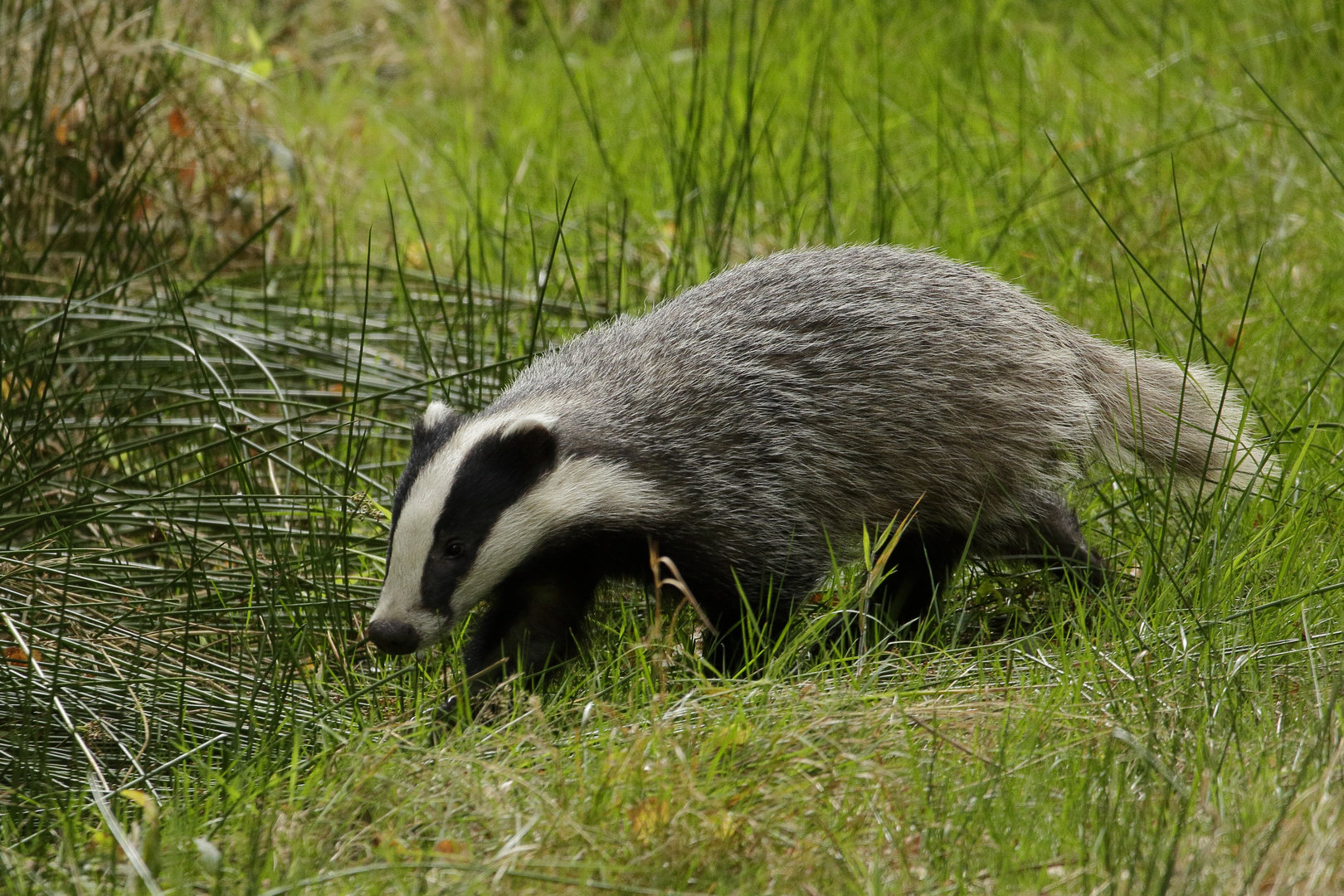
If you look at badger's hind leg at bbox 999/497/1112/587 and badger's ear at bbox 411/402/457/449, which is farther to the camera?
badger's hind leg at bbox 999/497/1112/587

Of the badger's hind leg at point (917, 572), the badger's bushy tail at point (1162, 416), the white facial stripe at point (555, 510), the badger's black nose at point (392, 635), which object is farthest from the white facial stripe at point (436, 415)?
the badger's bushy tail at point (1162, 416)

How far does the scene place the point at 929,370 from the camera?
13.1 feet

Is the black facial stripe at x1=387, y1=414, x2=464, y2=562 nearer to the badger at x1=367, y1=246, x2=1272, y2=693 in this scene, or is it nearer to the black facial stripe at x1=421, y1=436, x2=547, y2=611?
the badger at x1=367, y1=246, x2=1272, y2=693

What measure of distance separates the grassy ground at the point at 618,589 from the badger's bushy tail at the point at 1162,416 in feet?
0.41

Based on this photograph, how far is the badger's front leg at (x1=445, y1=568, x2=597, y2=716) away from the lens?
12.6 ft

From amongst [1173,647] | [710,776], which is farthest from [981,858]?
[1173,647]

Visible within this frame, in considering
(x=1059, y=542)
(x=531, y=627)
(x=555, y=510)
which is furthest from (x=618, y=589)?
(x=1059, y=542)

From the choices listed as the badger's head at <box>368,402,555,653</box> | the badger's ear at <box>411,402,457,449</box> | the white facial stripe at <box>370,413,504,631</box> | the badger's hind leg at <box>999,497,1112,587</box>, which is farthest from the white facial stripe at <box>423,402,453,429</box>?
the badger's hind leg at <box>999,497,1112,587</box>

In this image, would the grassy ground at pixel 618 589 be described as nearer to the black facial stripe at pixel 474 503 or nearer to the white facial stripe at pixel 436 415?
the white facial stripe at pixel 436 415

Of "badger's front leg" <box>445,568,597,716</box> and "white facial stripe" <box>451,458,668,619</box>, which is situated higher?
"white facial stripe" <box>451,458,668,619</box>

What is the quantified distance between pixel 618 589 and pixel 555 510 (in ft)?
1.95

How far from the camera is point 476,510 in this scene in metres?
3.47

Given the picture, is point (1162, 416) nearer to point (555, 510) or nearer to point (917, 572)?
point (917, 572)

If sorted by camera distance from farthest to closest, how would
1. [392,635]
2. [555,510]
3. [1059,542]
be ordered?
[1059,542] < [555,510] < [392,635]
